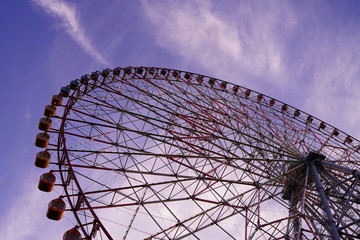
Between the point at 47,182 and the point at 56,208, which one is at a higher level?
the point at 47,182

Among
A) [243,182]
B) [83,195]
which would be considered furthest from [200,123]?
[83,195]

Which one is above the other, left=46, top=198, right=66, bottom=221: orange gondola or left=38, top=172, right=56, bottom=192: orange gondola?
left=38, top=172, right=56, bottom=192: orange gondola

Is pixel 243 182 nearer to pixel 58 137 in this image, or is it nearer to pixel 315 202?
pixel 315 202

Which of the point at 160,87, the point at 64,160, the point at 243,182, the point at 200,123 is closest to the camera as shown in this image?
the point at 64,160

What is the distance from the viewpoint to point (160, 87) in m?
17.4

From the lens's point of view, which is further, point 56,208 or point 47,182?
point 47,182

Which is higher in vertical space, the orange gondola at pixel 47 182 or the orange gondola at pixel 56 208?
the orange gondola at pixel 47 182

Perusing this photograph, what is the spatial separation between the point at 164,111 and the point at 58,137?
14.8 ft

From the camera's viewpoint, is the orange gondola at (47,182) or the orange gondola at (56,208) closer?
the orange gondola at (56,208)

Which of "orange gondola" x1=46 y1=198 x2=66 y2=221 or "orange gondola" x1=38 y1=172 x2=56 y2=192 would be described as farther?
"orange gondola" x1=38 y1=172 x2=56 y2=192

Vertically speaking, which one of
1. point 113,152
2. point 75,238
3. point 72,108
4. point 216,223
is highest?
point 72,108

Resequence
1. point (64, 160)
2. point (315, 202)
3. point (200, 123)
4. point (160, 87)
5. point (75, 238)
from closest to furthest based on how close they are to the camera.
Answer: point (75, 238) < point (64, 160) < point (315, 202) < point (200, 123) < point (160, 87)

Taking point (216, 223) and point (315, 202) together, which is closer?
point (216, 223)

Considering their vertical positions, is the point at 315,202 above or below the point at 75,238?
above
